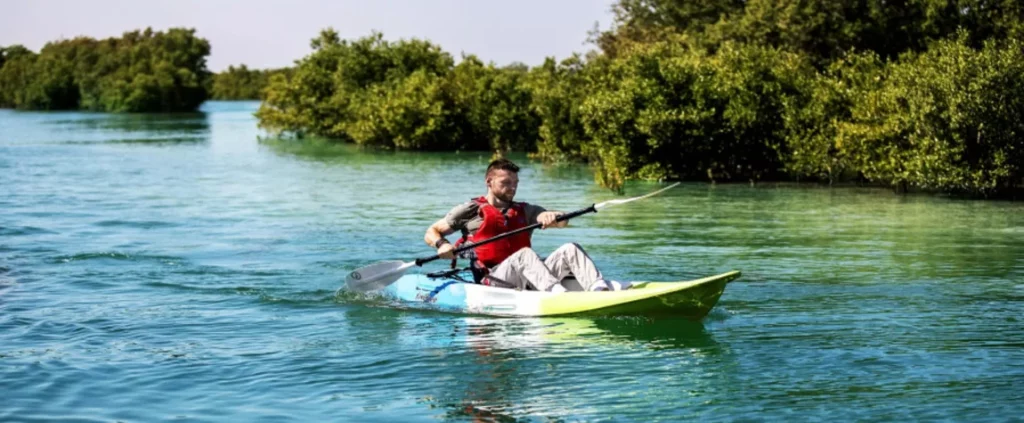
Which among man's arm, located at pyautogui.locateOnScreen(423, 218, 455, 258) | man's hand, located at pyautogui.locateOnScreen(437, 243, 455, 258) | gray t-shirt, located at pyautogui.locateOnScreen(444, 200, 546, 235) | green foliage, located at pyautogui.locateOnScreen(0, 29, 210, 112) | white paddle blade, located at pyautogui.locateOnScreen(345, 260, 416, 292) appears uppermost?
green foliage, located at pyautogui.locateOnScreen(0, 29, 210, 112)

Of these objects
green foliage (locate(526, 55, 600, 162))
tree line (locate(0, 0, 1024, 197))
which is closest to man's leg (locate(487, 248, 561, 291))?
tree line (locate(0, 0, 1024, 197))

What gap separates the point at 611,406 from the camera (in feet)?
27.7

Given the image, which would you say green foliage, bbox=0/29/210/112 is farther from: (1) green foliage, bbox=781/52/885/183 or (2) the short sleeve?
(2) the short sleeve

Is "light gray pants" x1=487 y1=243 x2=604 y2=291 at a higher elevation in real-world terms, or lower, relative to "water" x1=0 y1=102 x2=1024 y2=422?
higher

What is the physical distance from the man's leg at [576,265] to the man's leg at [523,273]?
3.4 inches

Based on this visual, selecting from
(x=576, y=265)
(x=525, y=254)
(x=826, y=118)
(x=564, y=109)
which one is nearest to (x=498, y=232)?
(x=525, y=254)

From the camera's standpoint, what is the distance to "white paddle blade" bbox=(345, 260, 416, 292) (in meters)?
12.6

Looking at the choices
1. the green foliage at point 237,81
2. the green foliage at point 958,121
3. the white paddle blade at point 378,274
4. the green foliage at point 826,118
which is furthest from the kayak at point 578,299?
the green foliage at point 237,81

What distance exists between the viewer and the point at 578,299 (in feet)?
35.8

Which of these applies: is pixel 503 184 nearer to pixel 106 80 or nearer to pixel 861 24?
pixel 861 24

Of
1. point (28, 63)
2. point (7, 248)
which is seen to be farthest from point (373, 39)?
point (28, 63)

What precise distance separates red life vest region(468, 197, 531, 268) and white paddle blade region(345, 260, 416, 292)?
1016mm

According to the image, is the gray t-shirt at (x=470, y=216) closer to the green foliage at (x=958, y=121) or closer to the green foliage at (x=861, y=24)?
the green foliage at (x=958, y=121)

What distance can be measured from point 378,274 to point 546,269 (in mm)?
2111
